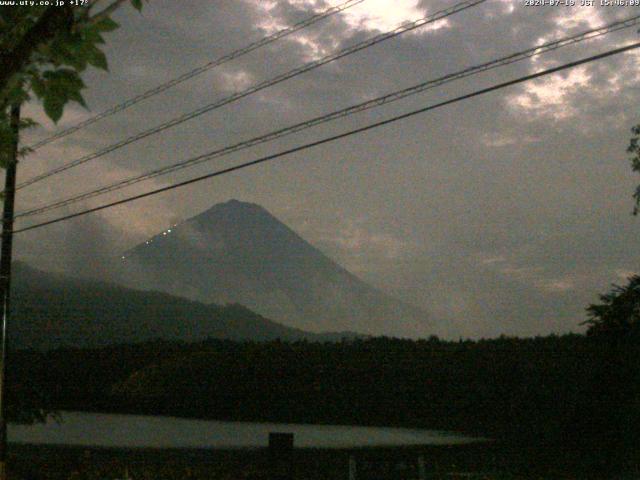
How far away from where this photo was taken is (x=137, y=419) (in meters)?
48.0

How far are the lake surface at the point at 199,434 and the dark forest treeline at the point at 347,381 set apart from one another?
10.6 ft

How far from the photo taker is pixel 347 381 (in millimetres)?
51500

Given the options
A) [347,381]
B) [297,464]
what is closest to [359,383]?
[347,381]

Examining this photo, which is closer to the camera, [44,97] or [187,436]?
[44,97]

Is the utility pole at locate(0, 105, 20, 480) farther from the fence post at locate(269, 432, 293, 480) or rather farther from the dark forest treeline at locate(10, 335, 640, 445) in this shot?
the dark forest treeline at locate(10, 335, 640, 445)

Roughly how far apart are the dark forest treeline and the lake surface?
323 cm

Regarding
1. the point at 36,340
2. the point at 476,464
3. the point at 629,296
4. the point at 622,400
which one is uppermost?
the point at 36,340

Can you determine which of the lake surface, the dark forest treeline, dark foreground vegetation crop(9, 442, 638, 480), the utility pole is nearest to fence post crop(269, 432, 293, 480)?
dark foreground vegetation crop(9, 442, 638, 480)

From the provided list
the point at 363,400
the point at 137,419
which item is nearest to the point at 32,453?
the point at 137,419

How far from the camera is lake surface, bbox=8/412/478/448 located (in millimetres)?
31203

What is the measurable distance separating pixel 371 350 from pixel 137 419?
1449 centimetres

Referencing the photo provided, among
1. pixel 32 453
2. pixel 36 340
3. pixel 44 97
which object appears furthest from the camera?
pixel 36 340

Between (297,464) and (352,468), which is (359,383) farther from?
(352,468)

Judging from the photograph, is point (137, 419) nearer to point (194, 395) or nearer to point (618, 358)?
point (194, 395)
